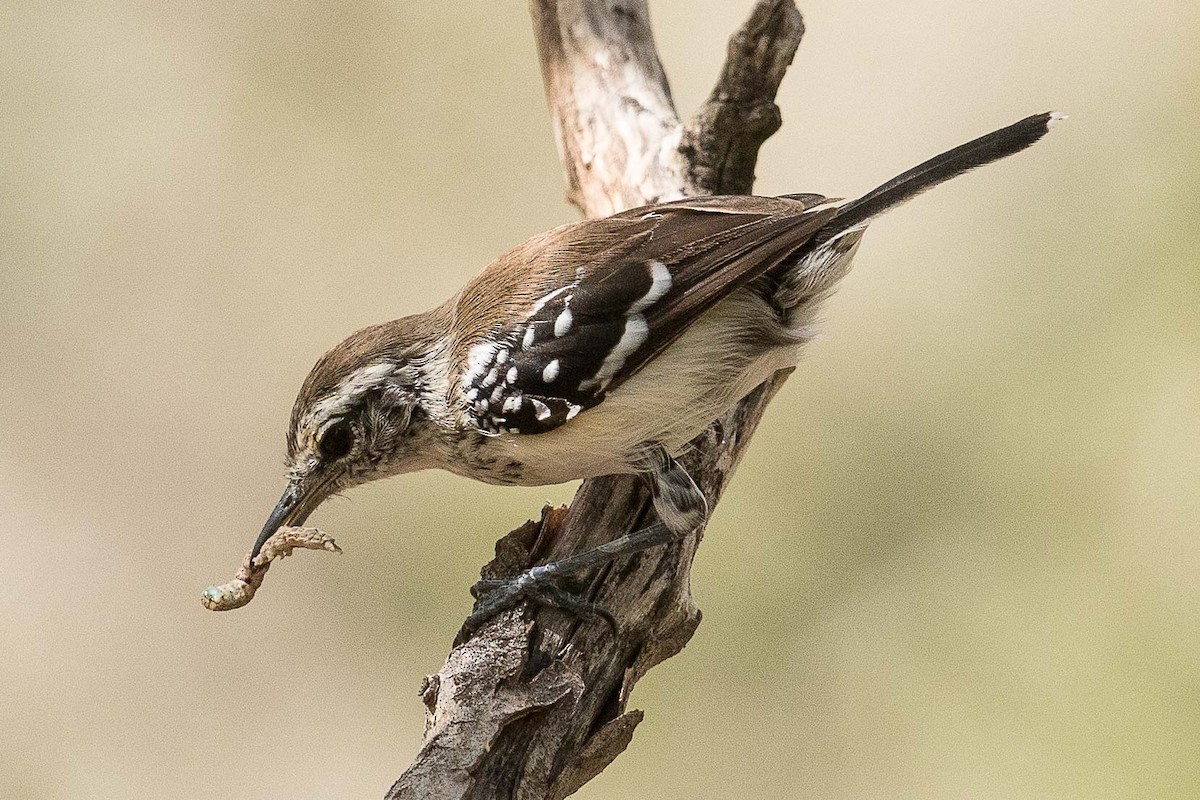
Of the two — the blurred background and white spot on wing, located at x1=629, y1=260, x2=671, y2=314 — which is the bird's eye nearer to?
white spot on wing, located at x1=629, y1=260, x2=671, y2=314

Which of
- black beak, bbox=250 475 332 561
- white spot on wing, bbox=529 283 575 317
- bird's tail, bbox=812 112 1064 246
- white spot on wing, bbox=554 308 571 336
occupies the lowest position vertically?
black beak, bbox=250 475 332 561

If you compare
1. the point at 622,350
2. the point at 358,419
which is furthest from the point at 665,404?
the point at 358,419

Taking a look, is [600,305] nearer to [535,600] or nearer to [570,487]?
[535,600]

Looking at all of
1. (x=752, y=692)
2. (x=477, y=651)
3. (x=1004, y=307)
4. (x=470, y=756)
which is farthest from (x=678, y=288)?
(x=1004, y=307)

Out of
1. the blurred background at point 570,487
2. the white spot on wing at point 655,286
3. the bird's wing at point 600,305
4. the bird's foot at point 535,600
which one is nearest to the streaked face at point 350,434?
the bird's wing at point 600,305

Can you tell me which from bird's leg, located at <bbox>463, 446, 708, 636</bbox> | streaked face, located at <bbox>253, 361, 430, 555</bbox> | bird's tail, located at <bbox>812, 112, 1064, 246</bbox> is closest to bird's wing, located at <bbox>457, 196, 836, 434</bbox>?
bird's tail, located at <bbox>812, 112, 1064, 246</bbox>
